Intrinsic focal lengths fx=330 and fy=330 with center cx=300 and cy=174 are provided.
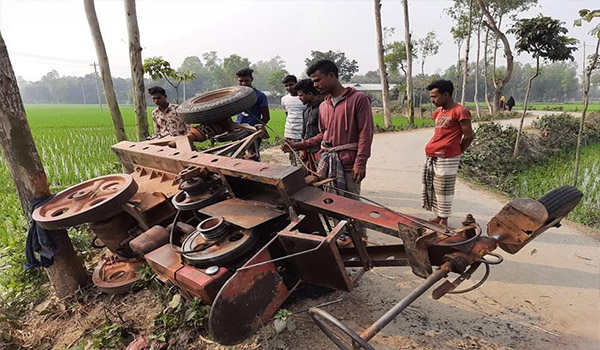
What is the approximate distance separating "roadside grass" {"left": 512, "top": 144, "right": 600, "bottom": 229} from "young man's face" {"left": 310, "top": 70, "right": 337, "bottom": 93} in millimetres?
5297

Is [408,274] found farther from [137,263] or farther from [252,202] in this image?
[137,263]

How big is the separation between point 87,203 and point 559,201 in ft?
11.2

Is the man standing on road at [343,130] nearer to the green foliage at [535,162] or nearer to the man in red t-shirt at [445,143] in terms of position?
the man in red t-shirt at [445,143]

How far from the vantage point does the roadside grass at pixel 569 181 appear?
5816 millimetres

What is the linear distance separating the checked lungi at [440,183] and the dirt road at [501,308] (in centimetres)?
76

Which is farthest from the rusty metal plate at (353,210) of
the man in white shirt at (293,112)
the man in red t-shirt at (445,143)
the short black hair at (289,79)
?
the short black hair at (289,79)

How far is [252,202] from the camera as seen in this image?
8.63 feet

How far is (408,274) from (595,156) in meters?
12.1

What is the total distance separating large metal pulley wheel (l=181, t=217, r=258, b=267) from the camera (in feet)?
7.04

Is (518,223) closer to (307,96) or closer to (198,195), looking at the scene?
(198,195)

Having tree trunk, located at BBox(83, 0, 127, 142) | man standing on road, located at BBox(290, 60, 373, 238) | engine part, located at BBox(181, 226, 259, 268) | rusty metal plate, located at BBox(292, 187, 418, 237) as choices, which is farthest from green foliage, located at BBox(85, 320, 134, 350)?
tree trunk, located at BBox(83, 0, 127, 142)

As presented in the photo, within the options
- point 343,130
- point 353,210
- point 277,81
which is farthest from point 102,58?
point 277,81

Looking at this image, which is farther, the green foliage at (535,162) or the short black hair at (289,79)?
the green foliage at (535,162)

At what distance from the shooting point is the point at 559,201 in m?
1.59
